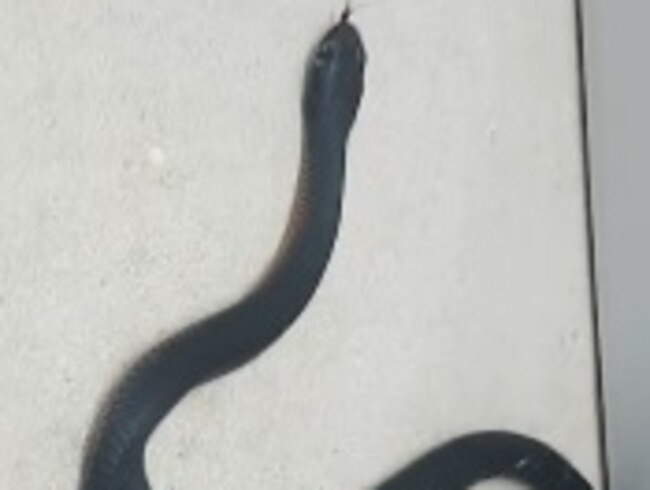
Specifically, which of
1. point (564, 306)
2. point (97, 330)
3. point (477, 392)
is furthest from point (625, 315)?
point (97, 330)

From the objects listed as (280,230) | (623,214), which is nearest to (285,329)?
(280,230)

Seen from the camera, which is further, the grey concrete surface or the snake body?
the grey concrete surface

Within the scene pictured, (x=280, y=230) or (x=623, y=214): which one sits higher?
(x=280, y=230)

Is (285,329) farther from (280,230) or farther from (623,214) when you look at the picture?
(623,214)

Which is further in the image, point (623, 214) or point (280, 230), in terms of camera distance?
point (623, 214)
